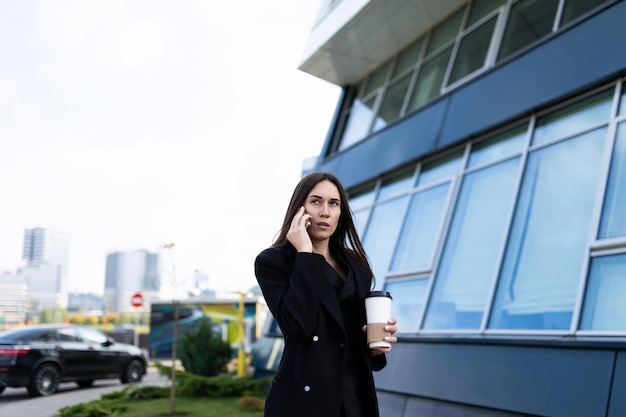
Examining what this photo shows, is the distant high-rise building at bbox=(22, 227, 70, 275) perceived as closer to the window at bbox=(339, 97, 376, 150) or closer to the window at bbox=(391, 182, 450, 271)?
the window at bbox=(339, 97, 376, 150)

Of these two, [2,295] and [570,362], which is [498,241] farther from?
[2,295]

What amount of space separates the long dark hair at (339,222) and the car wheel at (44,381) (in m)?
11.0

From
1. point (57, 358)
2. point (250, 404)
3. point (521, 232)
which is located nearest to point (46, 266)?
point (57, 358)

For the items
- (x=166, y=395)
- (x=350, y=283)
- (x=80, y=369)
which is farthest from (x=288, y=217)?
(x=80, y=369)

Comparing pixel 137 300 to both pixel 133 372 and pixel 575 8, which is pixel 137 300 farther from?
pixel 575 8

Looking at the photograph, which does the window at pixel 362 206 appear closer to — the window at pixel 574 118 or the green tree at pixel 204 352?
the green tree at pixel 204 352

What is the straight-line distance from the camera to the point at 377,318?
2.27 metres

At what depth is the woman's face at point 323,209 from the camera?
249 cm

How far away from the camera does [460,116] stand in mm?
8789

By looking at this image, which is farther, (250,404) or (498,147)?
(250,404)

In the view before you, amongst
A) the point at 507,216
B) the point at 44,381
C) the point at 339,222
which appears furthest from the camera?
the point at 44,381

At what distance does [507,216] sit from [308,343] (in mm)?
5454

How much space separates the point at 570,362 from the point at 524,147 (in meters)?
3.04

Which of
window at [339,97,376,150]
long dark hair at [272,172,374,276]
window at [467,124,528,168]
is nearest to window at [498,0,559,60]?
window at [467,124,528,168]
